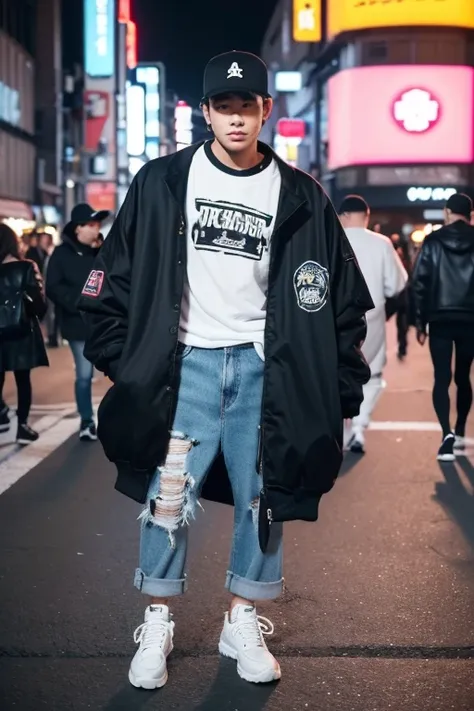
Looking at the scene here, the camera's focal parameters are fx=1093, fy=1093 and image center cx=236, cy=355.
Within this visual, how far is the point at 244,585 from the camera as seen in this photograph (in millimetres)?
3770

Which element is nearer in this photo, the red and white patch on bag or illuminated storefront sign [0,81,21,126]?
the red and white patch on bag

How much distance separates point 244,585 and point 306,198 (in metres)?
1.34

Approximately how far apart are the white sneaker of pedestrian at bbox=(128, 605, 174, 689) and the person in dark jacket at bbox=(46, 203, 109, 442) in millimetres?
5139

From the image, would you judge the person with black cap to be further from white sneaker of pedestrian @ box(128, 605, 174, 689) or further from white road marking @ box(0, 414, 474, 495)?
white sneaker of pedestrian @ box(128, 605, 174, 689)

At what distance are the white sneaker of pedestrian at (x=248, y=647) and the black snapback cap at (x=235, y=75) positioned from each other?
1754 mm

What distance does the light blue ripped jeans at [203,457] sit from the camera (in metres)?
3.63

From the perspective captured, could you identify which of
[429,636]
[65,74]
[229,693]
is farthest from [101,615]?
[65,74]

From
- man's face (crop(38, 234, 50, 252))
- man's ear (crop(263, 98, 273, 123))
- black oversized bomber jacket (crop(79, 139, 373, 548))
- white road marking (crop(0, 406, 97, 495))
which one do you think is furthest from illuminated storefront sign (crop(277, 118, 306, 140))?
black oversized bomber jacket (crop(79, 139, 373, 548))

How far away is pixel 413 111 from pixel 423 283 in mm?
36215

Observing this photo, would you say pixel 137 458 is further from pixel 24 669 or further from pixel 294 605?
pixel 294 605

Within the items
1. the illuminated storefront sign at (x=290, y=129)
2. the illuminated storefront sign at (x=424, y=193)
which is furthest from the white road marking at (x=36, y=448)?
the illuminated storefront sign at (x=290, y=129)

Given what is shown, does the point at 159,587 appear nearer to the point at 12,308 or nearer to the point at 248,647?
the point at 248,647

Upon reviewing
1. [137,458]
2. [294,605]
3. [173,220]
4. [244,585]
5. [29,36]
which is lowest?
[294,605]

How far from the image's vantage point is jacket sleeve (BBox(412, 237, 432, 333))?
804 cm
